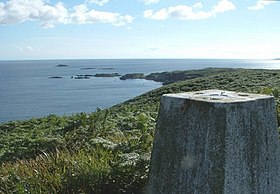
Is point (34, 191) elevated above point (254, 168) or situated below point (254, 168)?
below

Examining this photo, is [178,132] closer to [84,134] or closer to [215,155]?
[215,155]

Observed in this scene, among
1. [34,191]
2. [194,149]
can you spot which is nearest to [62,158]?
[34,191]

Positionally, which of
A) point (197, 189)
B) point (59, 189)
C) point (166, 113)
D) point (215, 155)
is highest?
point (166, 113)

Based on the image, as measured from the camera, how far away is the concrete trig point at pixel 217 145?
11.8ft

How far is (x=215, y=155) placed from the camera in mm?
3586

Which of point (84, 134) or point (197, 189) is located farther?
point (84, 134)

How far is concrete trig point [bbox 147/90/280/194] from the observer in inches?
141

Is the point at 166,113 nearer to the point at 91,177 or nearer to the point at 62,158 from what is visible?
the point at 91,177

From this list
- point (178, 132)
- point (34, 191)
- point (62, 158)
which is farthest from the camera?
point (62, 158)

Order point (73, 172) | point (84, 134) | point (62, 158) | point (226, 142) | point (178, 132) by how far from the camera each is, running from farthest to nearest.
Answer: point (84, 134), point (62, 158), point (73, 172), point (178, 132), point (226, 142)

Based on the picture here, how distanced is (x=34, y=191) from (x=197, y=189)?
2.00 m

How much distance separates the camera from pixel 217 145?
3586 mm

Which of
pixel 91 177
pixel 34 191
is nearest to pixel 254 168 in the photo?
pixel 91 177

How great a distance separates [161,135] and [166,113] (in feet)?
0.72
